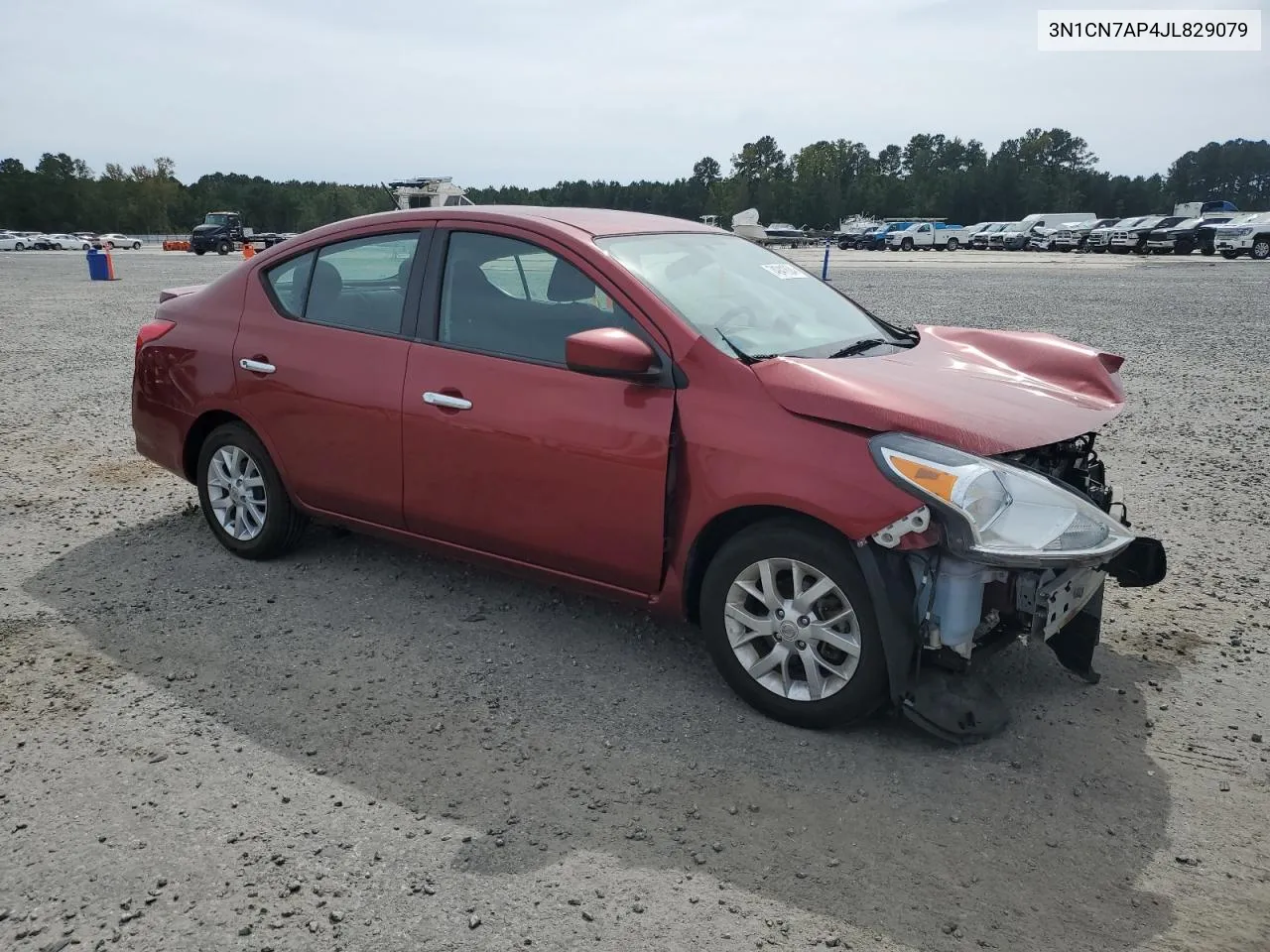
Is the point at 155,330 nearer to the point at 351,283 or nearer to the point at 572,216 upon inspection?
the point at 351,283

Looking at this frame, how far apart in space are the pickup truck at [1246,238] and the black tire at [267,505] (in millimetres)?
40425

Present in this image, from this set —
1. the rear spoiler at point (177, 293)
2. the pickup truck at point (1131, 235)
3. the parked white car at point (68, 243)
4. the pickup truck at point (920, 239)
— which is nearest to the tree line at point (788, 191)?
the parked white car at point (68, 243)

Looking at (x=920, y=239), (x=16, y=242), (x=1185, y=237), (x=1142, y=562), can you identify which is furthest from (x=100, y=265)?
(x=16, y=242)

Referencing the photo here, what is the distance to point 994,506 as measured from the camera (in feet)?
10.4

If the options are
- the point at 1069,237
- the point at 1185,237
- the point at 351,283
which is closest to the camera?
the point at 351,283

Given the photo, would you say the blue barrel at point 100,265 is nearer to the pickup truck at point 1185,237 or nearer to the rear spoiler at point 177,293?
the rear spoiler at point 177,293

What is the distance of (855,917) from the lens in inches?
104

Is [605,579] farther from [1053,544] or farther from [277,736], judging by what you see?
[1053,544]

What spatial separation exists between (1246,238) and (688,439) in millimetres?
40721

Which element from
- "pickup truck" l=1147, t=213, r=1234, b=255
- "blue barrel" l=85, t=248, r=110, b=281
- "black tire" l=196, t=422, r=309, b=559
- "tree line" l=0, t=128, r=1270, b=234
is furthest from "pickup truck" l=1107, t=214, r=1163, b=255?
"tree line" l=0, t=128, r=1270, b=234

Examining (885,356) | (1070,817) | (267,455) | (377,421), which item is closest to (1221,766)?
(1070,817)

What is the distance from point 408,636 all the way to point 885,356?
7.61 feet

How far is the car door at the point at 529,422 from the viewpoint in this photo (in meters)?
3.72

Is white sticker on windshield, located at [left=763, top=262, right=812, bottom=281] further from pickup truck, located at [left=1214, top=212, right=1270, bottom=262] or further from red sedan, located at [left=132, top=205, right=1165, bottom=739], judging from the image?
pickup truck, located at [left=1214, top=212, right=1270, bottom=262]
